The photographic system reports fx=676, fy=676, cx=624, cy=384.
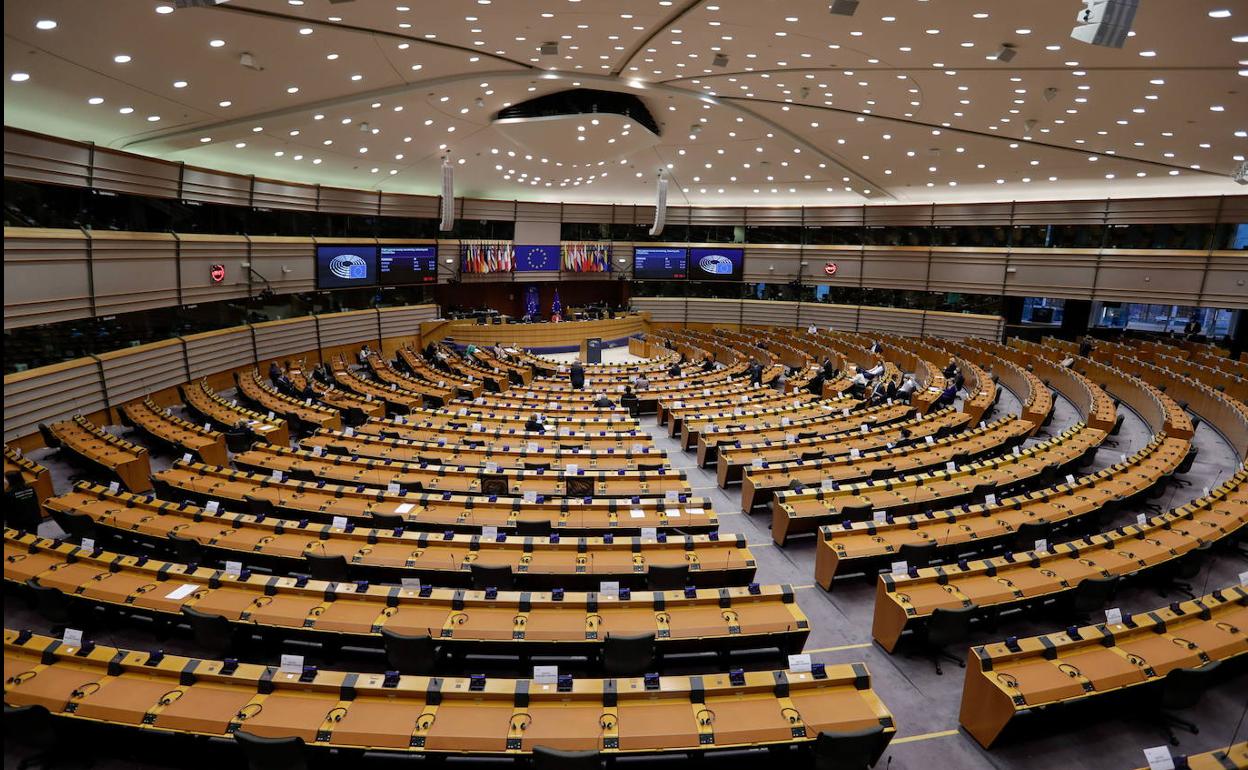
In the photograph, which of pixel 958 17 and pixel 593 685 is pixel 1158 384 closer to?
pixel 958 17

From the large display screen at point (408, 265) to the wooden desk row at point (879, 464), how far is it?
2194 centimetres

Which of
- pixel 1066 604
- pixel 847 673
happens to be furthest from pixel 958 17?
pixel 847 673

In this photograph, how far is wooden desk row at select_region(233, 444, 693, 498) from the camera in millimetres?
12508

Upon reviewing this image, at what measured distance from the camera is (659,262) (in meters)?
38.0

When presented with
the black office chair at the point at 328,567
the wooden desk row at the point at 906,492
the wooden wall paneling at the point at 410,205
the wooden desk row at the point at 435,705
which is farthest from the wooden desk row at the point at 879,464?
the wooden wall paneling at the point at 410,205

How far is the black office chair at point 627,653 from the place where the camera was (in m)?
7.52

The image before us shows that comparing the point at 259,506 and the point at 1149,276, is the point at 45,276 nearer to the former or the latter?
the point at 259,506

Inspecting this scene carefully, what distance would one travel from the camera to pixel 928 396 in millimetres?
20172

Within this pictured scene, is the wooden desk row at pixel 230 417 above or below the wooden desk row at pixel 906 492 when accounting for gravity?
below

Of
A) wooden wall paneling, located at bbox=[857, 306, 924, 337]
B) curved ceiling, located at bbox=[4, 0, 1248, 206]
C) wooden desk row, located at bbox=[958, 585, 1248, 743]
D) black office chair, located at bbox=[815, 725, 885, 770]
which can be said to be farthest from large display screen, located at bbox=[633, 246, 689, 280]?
black office chair, located at bbox=[815, 725, 885, 770]

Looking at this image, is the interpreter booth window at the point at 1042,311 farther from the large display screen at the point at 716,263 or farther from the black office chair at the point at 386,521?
the black office chair at the point at 386,521

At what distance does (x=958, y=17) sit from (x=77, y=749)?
49.1 feet

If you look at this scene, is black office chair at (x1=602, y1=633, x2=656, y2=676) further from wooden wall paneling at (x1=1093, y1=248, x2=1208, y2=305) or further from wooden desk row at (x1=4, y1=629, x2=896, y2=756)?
wooden wall paneling at (x1=1093, y1=248, x2=1208, y2=305)

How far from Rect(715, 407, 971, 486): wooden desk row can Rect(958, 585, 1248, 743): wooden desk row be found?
6.07 metres
